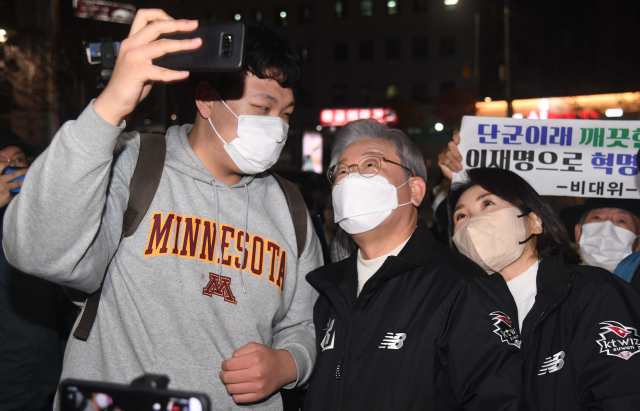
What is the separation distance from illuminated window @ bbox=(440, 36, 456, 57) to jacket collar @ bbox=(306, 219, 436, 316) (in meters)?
34.7

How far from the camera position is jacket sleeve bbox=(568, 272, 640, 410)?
2039 mm

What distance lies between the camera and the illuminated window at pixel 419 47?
35344 millimetres

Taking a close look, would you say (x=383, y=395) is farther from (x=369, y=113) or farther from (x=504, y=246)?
(x=369, y=113)

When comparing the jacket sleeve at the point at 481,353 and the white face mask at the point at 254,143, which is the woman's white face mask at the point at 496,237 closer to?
the jacket sleeve at the point at 481,353

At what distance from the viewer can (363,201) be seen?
8.14 feet

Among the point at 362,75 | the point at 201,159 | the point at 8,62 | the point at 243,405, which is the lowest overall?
the point at 243,405

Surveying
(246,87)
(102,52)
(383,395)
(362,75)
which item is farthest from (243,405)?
(362,75)

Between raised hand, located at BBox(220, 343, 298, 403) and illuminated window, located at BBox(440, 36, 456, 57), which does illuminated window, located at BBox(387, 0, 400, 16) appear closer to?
illuminated window, located at BBox(440, 36, 456, 57)

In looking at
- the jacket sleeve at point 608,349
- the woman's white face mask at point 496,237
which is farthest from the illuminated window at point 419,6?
the jacket sleeve at point 608,349

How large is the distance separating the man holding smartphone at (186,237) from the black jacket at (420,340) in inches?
8.3

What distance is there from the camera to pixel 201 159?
241 cm

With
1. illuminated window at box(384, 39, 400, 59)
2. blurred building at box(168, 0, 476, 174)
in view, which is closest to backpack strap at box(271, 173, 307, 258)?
blurred building at box(168, 0, 476, 174)

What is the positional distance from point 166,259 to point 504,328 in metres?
1.41

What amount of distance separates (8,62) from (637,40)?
759 inches
